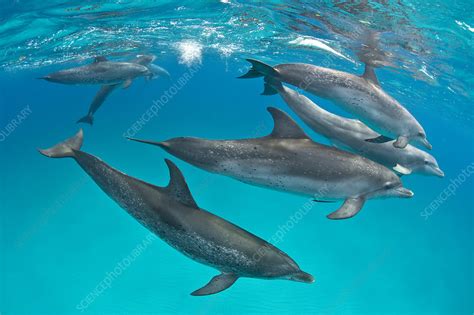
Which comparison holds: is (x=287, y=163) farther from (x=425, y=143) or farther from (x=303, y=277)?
(x=425, y=143)

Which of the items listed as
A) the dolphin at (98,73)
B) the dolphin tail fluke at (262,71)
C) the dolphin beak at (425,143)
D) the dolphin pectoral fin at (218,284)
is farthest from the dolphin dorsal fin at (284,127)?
the dolphin at (98,73)

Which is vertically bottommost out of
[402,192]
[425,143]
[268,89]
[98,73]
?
[98,73]

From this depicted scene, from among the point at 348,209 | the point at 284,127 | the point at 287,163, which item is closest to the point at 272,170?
the point at 287,163

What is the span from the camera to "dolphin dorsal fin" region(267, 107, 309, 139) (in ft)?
17.2

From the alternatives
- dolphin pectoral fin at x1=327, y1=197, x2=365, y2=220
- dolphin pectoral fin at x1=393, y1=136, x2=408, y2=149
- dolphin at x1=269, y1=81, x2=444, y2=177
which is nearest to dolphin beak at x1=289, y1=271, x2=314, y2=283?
dolphin pectoral fin at x1=327, y1=197, x2=365, y2=220

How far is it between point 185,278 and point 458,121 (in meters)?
25.2

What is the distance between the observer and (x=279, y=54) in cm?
2066

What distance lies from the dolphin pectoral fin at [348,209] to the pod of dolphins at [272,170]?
1 cm

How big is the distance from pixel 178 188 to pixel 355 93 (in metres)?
3.07

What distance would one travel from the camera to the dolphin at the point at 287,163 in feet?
16.0

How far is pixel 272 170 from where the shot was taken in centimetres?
510

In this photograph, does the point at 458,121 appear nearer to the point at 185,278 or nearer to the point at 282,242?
the point at 282,242

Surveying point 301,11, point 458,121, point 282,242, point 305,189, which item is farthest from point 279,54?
point 458,121

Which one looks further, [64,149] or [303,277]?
[64,149]
